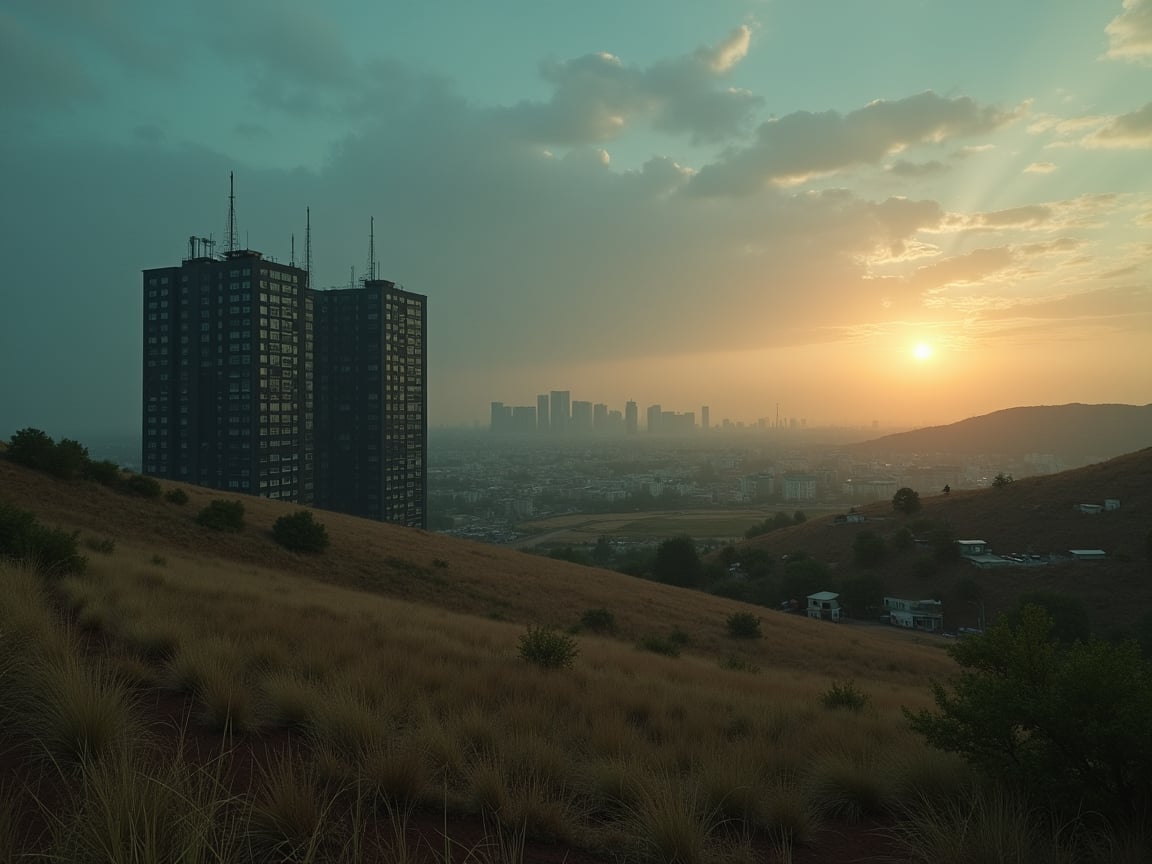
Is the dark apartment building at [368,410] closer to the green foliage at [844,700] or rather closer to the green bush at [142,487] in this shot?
the green bush at [142,487]

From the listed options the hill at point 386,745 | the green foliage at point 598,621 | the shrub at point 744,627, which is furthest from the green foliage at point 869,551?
the hill at point 386,745

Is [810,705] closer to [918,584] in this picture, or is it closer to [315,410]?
[918,584]

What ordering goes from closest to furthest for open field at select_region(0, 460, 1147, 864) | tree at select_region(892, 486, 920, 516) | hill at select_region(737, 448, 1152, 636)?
open field at select_region(0, 460, 1147, 864)
hill at select_region(737, 448, 1152, 636)
tree at select_region(892, 486, 920, 516)

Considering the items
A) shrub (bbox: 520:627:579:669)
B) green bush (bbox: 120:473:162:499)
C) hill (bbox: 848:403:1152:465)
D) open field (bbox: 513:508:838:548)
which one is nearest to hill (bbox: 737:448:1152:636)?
open field (bbox: 513:508:838:548)

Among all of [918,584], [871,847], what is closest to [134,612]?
[871,847]

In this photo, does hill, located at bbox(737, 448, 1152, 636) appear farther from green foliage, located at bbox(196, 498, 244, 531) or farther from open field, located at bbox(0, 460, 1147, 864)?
green foliage, located at bbox(196, 498, 244, 531)

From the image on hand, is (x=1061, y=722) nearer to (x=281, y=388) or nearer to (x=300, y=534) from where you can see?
(x=300, y=534)

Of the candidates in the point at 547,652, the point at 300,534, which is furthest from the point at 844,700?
the point at 300,534
